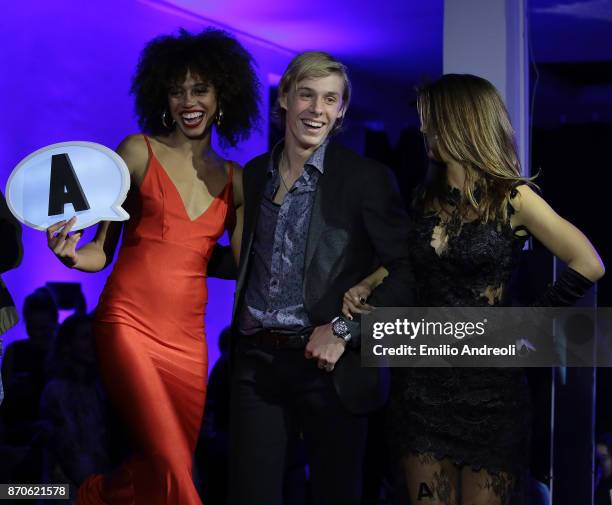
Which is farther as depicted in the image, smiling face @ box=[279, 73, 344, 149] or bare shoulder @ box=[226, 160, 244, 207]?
bare shoulder @ box=[226, 160, 244, 207]

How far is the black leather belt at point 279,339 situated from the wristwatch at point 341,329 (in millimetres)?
84

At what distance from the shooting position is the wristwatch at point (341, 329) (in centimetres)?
271

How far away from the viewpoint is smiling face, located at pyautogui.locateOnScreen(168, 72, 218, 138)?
310 centimetres

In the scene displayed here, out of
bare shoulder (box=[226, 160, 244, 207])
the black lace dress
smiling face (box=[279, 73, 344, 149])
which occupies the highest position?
smiling face (box=[279, 73, 344, 149])

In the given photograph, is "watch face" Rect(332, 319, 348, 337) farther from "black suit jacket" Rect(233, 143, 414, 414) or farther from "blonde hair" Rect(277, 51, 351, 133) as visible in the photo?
"blonde hair" Rect(277, 51, 351, 133)

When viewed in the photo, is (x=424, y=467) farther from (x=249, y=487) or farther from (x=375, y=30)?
(x=375, y=30)

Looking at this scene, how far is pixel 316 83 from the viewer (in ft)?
9.35

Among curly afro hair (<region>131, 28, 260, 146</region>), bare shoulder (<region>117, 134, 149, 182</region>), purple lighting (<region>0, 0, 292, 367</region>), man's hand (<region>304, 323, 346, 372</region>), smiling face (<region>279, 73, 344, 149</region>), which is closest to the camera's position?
man's hand (<region>304, 323, 346, 372</region>)

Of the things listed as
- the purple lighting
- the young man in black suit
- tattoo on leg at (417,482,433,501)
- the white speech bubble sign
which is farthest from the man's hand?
the purple lighting

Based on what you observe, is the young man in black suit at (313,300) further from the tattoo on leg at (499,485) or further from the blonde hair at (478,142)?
the tattoo on leg at (499,485)

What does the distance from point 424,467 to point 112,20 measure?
5366 mm

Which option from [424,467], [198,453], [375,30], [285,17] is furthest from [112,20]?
[424,467]

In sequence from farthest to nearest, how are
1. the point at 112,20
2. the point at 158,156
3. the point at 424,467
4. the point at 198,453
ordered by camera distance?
the point at 112,20, the point at 198,453, the point at 158,156, the point at 424,467

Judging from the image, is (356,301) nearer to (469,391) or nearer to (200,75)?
(469,391)
